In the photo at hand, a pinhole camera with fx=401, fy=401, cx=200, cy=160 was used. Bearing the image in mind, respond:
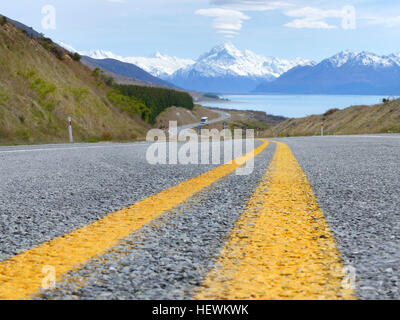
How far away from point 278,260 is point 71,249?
0.89 meters

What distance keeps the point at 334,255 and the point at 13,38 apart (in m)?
40.7

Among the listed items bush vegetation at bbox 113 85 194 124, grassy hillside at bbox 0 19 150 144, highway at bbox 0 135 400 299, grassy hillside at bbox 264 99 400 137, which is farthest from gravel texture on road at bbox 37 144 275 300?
bush vegetation at bbox 113 85 194 124

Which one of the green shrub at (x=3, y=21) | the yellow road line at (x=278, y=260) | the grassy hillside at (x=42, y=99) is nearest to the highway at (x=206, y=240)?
the yellow road line at (x=278, y=260)

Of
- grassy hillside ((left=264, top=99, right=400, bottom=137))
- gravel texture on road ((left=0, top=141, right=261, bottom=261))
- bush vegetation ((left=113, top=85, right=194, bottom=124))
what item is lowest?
gravel texture on road ((left=0, top=141, right=261, bottom=261))

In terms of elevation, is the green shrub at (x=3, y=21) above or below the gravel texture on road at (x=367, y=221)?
above

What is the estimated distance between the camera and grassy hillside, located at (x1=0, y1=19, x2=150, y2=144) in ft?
80.6

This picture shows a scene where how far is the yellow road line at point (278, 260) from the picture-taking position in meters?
1.27

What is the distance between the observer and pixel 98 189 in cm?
369

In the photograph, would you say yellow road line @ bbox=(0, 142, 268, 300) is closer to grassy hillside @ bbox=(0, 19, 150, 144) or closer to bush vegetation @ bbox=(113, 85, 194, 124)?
grassy hillside @ bbox=(0, 19, 150, 144)

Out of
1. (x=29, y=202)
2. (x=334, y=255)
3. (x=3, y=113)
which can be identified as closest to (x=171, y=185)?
(x=29, y=202)

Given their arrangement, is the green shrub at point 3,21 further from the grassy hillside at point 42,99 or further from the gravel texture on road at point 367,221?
the gravel texture on road at point 367,221

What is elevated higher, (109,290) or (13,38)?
(13,38)

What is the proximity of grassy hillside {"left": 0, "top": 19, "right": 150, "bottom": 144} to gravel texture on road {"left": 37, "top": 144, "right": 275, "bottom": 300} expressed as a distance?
61.7 ft

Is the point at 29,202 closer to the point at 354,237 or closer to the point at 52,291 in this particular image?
the point at 52,291
